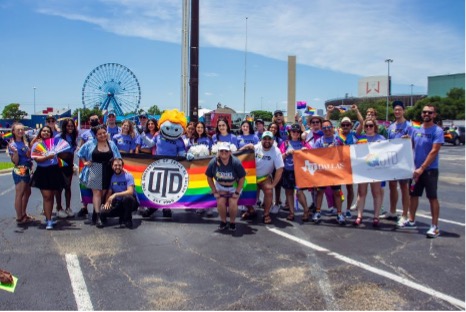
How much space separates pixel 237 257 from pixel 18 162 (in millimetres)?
3774

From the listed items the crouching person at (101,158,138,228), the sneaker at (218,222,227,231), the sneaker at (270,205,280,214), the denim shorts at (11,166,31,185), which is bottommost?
the sneaker at (218,222,227,231)

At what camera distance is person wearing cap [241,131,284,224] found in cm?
652

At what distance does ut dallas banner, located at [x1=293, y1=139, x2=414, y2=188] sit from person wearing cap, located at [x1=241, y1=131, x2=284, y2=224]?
36cm

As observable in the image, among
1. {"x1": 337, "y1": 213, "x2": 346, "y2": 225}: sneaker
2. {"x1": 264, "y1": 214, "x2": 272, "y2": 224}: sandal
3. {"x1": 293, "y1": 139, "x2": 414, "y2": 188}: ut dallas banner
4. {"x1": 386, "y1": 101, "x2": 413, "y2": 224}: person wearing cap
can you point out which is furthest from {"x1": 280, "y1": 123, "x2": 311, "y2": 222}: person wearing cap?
{"x1": 386, "y1": 101, "x2": 413, "y2": 224}: person wearing cap

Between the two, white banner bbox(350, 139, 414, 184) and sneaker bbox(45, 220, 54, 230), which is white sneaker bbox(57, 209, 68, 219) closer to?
sneaker bbox(45, 220, 54, 230)

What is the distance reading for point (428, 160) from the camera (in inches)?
227

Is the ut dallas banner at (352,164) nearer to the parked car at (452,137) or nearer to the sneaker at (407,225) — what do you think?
the sneaker at (407,225)

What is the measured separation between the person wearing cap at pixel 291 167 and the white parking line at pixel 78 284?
346 centimetres

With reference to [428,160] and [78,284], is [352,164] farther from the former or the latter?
[78,284]

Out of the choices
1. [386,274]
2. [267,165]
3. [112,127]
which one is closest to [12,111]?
[112,127]

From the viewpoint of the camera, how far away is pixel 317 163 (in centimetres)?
Result: 664

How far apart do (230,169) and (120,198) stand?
5.78 ft

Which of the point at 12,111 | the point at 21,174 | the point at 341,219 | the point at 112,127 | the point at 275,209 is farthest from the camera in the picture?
the point at 12,111

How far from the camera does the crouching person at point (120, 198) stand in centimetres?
619
